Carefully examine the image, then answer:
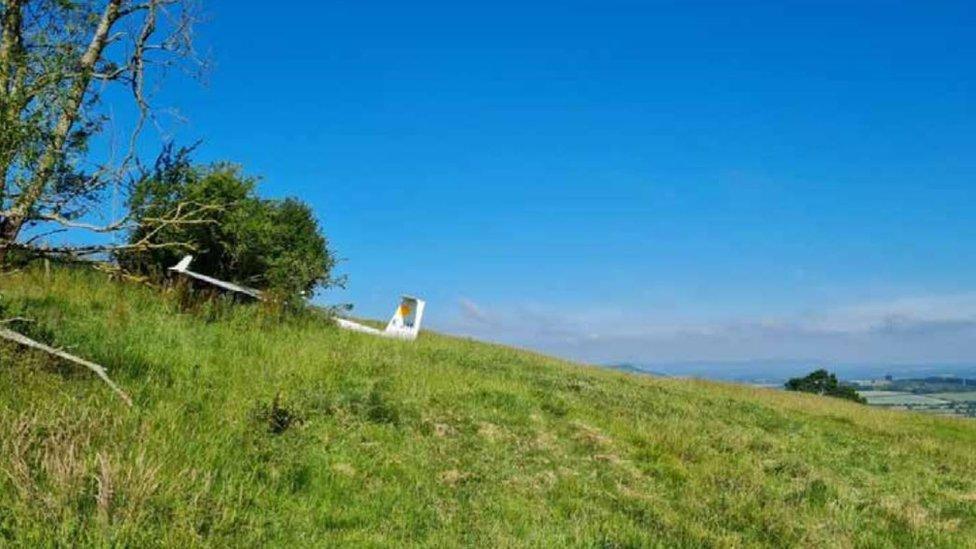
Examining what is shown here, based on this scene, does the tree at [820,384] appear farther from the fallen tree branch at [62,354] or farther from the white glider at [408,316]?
the fallen tree branch at [62,354]

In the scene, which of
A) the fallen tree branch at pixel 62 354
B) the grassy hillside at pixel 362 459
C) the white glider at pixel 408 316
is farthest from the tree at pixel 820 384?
the fallen tree branch at pixel 62 354

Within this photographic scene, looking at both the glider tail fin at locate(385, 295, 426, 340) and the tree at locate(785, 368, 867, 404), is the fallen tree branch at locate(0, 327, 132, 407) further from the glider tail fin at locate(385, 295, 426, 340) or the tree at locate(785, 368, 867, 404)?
the tree at locate(785, 368, 867, 404)

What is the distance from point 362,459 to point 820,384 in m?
93.7

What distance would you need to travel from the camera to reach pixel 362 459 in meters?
10.1

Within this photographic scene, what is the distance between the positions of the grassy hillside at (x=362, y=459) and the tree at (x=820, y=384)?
77879 mm

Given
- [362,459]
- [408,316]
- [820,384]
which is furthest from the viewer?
[820,384]

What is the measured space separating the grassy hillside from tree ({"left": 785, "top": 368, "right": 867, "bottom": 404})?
256 ft

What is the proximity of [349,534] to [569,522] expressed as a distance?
2.73 meters

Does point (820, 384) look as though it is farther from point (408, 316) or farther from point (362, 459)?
point (362, 459)

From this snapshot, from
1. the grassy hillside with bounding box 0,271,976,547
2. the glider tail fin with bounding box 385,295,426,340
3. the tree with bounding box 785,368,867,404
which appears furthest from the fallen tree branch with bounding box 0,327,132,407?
the tree with bounding box 785,368,867,404

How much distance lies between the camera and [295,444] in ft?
32.8

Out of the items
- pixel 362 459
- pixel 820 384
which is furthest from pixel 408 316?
pixel 820 384

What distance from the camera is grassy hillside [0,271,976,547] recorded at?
7.10 meters

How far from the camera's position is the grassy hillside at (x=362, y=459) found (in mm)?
7098
